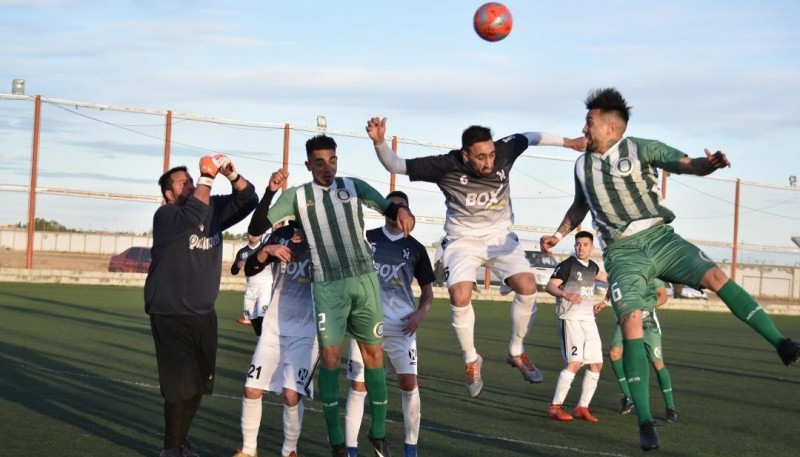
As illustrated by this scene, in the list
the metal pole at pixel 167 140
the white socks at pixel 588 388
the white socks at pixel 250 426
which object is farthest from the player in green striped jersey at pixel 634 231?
the metal pole at pixel 167 140

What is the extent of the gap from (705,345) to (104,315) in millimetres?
13109

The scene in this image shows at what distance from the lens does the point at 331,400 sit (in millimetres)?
8742

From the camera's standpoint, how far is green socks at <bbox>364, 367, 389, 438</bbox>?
348 inches

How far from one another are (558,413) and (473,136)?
385 cm

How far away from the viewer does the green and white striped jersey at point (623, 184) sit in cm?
843

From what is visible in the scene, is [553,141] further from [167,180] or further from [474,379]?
[167,180]

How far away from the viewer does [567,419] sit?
12.0 meters

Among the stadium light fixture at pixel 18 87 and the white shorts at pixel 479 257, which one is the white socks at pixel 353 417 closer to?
the white shorts at pixel 479 257

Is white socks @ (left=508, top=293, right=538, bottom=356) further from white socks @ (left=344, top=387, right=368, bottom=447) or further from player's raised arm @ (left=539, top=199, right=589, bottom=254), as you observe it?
white socks @ (left=344, top=387, right=368, bottom=447)

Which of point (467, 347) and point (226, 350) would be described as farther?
point (226, 350)

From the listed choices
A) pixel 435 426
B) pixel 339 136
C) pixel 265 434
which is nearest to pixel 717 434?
pixel 435 426

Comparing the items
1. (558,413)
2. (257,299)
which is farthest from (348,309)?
(257,299)

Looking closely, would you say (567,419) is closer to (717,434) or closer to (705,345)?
(717,434)

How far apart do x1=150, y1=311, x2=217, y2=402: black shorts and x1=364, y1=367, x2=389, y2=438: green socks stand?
4.16 ft
